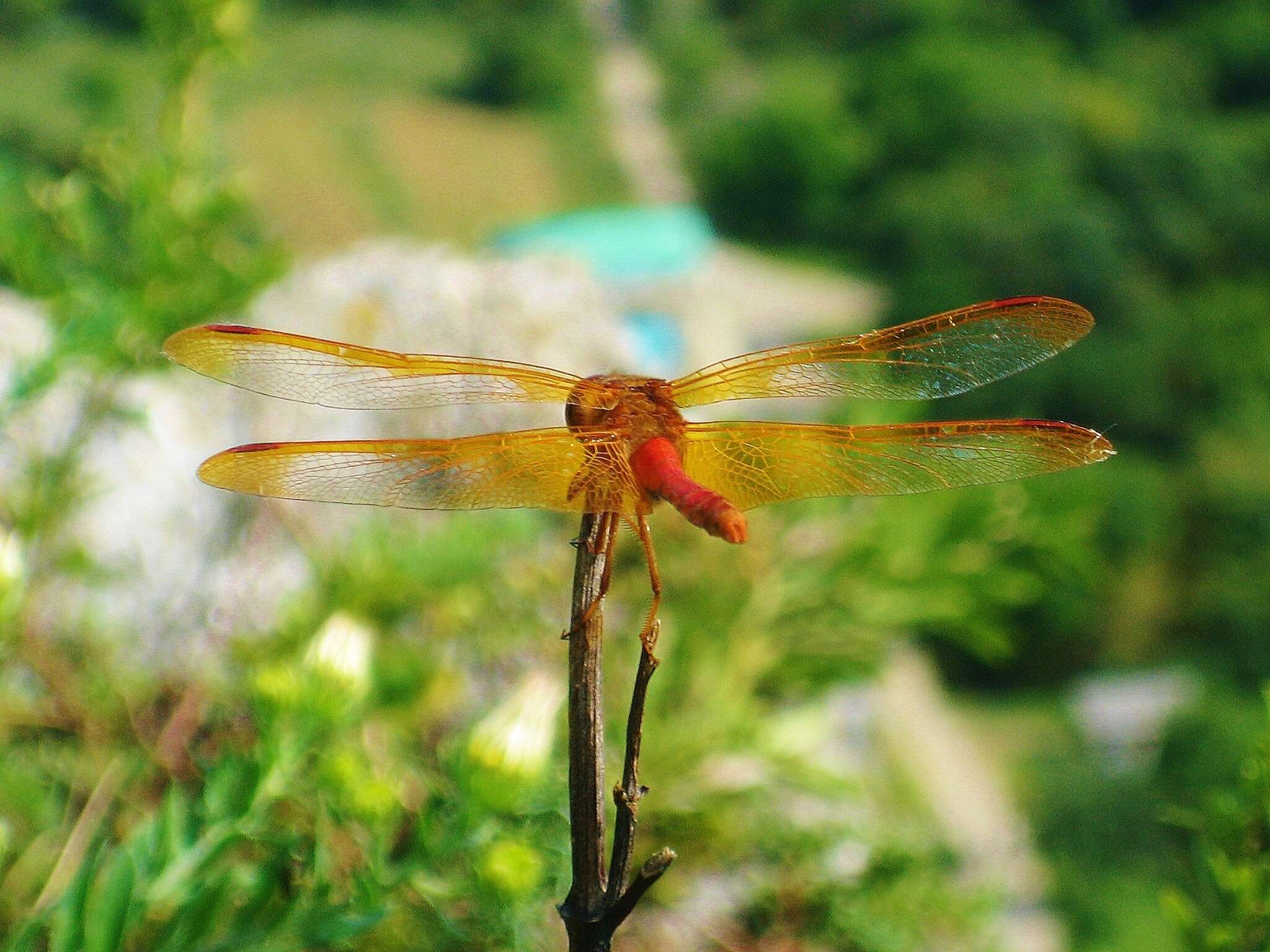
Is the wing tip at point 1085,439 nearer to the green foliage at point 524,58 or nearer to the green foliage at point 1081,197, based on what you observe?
the green foliage at point 1081,197

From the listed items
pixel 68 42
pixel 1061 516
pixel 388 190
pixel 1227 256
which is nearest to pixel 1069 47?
pixel 1227 256

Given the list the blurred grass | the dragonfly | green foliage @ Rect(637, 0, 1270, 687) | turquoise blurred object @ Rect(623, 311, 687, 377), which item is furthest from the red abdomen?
the blurred grass

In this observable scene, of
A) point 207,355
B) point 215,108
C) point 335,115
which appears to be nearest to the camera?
point 207,355

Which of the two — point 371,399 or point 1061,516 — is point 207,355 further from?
point 1061,516

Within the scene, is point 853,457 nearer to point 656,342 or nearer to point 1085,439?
point 1085,439

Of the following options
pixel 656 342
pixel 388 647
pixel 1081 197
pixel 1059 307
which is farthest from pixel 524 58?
pixel 1059 307
